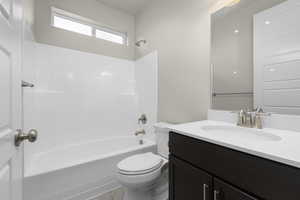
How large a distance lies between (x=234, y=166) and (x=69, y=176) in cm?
148

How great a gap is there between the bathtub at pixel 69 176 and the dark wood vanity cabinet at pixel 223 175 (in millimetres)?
874

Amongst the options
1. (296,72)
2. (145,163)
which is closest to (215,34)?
(296,72)

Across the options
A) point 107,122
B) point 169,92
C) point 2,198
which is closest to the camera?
point 2,198

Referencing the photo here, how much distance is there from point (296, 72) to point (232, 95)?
0.45 meters

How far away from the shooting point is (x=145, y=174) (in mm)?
1229

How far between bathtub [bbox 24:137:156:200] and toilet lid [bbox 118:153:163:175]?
0.35 metres

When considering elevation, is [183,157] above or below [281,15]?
below

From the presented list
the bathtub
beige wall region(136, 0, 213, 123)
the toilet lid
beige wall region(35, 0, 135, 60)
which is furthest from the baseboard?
beige wall region(35, 0, 135, 60)

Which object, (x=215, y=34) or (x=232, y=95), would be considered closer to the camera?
(x=232, y=95)

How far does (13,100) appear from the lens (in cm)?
65

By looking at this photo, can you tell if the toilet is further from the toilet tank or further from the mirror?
the mirror

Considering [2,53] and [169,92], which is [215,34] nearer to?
[169,92]

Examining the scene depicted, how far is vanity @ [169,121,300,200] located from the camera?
0.55 m

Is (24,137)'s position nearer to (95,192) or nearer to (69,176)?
(69,176)
